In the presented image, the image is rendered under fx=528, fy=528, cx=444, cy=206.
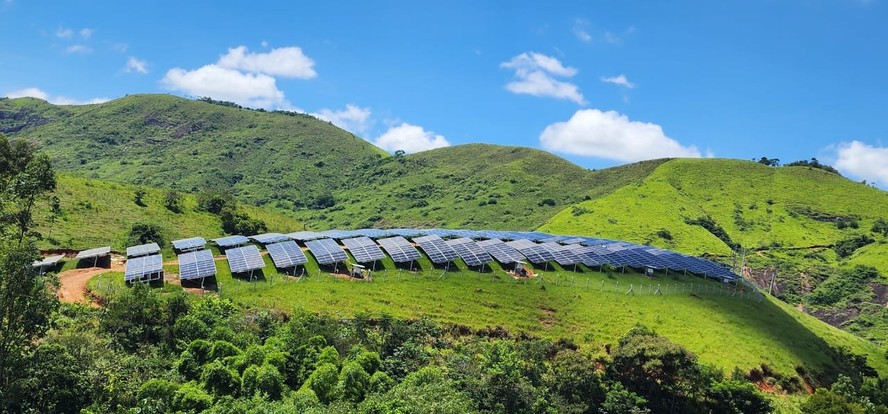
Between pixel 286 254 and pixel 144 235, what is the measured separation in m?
26.5

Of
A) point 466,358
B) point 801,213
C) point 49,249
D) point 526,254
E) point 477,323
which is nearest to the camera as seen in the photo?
point 466,358

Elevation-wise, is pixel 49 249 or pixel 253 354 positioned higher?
pixel 49 249

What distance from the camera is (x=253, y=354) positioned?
38.6m

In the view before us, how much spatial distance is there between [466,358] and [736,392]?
23.4 m

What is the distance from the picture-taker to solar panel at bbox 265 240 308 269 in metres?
62.1

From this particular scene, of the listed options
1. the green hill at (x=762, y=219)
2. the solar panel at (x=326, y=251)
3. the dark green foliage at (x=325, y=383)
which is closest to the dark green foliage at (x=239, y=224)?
the solar panel at (x=326, y=251)

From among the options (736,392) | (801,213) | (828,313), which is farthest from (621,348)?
(801,213)

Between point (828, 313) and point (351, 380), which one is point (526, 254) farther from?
point (828, 313)

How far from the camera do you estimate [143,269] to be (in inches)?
2203

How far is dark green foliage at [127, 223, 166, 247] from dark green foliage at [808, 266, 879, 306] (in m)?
124

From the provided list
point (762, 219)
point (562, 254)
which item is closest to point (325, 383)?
point (562, 254)

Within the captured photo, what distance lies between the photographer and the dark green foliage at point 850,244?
422 feet

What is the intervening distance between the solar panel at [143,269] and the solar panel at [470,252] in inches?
1409

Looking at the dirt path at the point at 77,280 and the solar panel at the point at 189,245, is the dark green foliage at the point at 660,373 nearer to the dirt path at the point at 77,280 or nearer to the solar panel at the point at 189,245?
the dirt path at the point at 77,280
